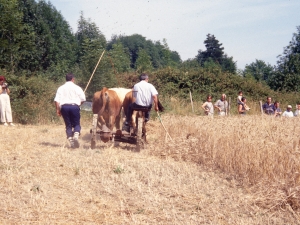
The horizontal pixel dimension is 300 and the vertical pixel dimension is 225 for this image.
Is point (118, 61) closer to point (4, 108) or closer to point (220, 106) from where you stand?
point (220, 106)

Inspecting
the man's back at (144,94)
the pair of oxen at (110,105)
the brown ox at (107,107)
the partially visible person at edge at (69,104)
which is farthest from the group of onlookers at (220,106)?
the partially visible person at edge at (69,104)

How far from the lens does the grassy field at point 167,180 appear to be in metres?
6.08

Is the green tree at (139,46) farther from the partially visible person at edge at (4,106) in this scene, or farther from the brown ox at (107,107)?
the brown ox at (107,107)

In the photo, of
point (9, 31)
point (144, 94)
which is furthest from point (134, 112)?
point (9, 31)

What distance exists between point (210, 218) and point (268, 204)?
3.26 ft

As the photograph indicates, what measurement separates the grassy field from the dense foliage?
4.38 metres

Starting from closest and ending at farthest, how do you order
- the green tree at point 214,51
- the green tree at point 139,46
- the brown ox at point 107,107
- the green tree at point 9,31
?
the brown ox at point 107,107 → the green tree at point 9,31 → the green tree at point 214,51 → the green tree at point 139,46

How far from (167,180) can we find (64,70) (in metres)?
33.2

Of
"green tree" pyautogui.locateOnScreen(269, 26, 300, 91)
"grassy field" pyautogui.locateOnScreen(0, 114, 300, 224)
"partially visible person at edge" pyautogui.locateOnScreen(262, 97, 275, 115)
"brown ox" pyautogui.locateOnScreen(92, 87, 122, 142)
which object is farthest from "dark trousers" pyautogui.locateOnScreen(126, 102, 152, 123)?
"green tree" pyautogui.locateOnScreen(269, 26, 300, 91)

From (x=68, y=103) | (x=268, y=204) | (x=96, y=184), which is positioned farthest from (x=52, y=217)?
(x=68, y=103)

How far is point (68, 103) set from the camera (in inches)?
436

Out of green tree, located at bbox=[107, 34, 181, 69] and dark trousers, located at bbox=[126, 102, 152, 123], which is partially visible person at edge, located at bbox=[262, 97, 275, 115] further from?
green tree, located at bbox=[107, 34, 181, 69]

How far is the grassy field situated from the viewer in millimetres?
6082

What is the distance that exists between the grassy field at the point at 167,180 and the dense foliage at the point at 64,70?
4.38 metres
